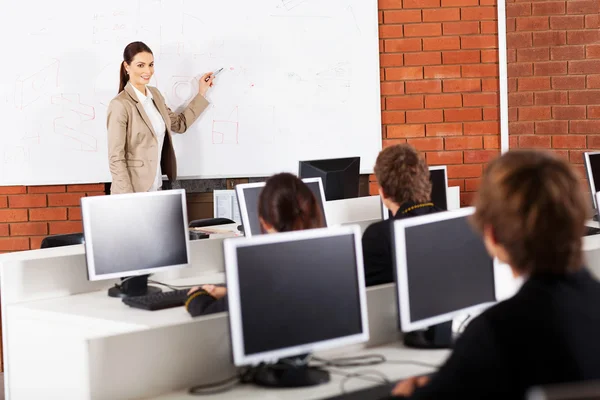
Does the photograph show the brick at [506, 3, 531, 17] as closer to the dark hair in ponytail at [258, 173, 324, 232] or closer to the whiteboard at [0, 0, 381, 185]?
the whiteboard at [0, 0, 381, 185]

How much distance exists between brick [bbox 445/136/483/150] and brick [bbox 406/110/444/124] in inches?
5.8

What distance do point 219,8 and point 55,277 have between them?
229 cm

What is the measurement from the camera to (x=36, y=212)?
483cm

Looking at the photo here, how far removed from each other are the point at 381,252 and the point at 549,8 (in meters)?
2.87

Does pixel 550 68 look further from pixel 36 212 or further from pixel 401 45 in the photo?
pixel 36 212

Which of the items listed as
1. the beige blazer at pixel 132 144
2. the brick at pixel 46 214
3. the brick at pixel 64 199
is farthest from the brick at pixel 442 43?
the brick at pixel 46 214

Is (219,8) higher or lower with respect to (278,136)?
higher

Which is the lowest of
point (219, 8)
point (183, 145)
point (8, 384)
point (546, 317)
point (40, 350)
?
point (8, 384)

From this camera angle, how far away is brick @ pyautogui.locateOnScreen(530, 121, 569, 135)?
5047mm

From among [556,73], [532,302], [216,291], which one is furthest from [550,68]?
[532,302]

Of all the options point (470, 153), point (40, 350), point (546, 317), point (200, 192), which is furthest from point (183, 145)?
point (546, 317)


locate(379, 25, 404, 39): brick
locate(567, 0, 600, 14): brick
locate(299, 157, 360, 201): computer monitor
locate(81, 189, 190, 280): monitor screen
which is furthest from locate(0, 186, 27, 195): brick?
locate(567, 0, 600, 14): brick

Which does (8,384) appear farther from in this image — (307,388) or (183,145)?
(183,145)

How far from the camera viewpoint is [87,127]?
4707 mm
